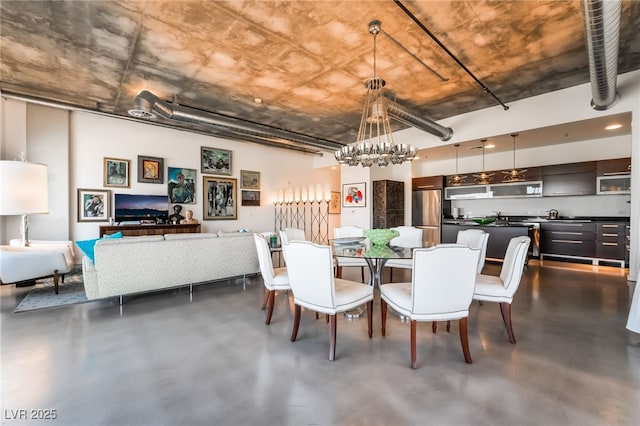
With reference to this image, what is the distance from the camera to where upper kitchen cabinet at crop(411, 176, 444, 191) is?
8.29 meters

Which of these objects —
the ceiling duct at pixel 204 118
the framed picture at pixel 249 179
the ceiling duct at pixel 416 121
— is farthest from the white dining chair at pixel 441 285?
the framed picture at pixel 249 179

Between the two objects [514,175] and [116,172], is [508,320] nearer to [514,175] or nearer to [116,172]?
[514,175]

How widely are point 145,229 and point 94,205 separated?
111cm

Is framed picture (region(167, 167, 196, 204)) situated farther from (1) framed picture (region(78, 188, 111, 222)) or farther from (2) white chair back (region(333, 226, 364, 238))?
(2) white chair back (region(333, 226, 364, 238))

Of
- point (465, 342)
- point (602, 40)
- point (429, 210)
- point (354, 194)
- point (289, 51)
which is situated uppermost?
point (289, 51)

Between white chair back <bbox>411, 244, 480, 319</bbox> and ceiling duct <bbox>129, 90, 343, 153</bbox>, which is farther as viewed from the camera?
ceiling duct <bbox>129, 90, 343, 153</bbox>

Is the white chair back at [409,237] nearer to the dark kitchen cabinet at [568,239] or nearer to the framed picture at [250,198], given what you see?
the dark kitchen cabinet at [568,239]

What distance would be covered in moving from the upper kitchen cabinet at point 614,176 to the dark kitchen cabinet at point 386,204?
4379 mm

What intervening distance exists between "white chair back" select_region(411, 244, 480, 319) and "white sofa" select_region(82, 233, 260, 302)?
3085 millimetres

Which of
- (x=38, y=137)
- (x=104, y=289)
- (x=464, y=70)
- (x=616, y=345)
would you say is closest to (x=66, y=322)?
(x=104, y=289)

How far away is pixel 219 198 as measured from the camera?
771cm

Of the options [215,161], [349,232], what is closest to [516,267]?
[349,232]

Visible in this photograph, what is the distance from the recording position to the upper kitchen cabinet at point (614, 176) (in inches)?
230

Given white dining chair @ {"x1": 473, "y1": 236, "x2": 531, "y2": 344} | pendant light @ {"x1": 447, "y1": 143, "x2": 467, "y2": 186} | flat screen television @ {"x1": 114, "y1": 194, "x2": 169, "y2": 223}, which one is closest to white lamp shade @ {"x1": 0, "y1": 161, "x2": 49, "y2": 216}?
flat screen television @ {"x1": 114, "y1": 194, "x2": 169, "y2": 223}
